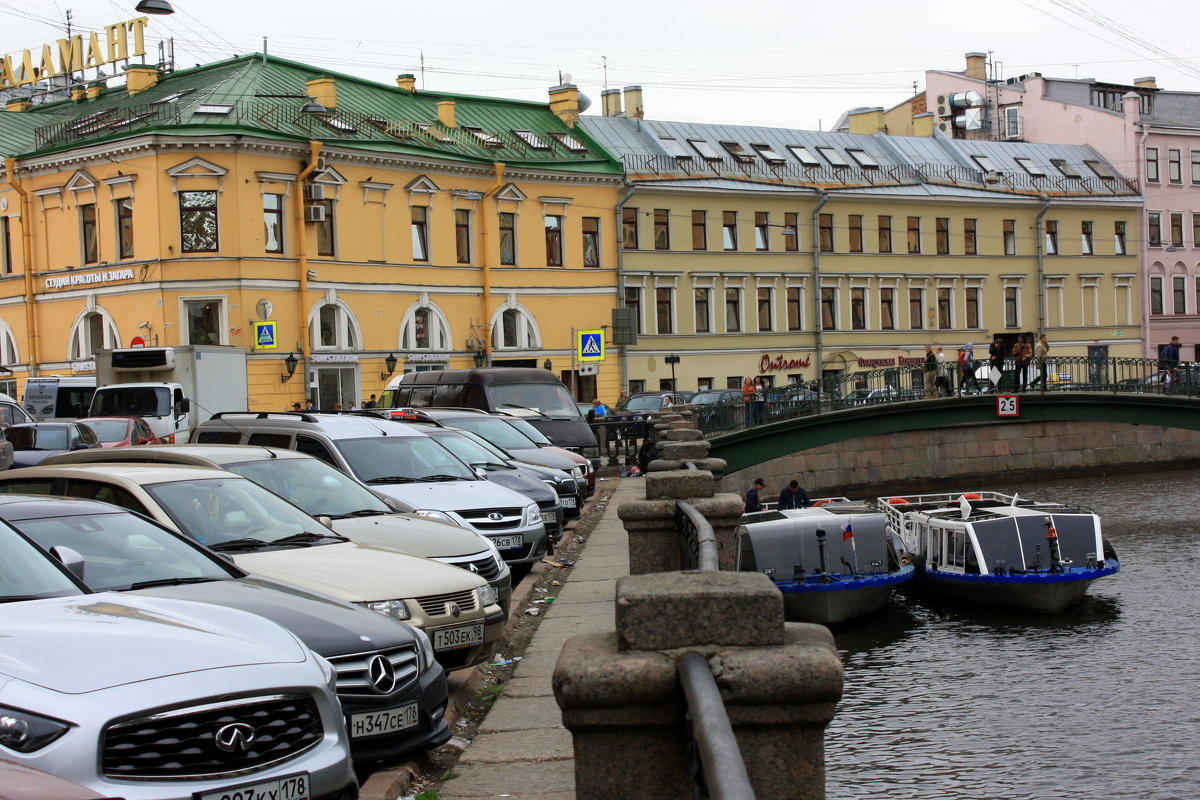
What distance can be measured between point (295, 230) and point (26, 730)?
121ft

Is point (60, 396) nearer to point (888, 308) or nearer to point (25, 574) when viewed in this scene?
point (888, 308)

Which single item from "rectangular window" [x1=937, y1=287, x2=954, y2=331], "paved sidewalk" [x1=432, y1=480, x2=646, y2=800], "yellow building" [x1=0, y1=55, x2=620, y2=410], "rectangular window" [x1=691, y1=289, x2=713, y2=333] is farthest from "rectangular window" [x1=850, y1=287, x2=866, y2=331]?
"paved sidewalk" [x1=432, y1=480, x2=646, y2=800]

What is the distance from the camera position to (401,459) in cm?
1448

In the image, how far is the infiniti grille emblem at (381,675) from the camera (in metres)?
6.98

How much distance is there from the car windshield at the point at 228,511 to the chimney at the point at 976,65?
2602 inches

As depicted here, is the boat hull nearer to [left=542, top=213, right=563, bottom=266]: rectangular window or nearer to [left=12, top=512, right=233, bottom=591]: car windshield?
[left=12, top=512, right=233, bottom=591]: car windshield

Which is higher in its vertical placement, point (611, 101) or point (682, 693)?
point (611, 101)

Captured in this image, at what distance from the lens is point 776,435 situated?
38062 millimetres

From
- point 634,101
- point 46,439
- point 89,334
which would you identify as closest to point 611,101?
point 634,101

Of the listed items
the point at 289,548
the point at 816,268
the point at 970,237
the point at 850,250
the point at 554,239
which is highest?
the point at 970,237

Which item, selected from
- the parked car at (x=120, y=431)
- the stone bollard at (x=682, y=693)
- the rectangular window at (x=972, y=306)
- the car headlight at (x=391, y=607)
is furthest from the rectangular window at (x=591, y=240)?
the stone bollard at (x=682, y=693)

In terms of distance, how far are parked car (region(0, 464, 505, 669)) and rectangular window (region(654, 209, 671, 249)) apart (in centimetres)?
4174

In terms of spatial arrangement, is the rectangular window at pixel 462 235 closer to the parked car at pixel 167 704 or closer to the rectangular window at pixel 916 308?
the rectangular window at pixel 916 308

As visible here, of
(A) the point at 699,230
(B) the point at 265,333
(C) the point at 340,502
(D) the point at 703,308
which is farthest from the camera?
(D) the point at 703,308
